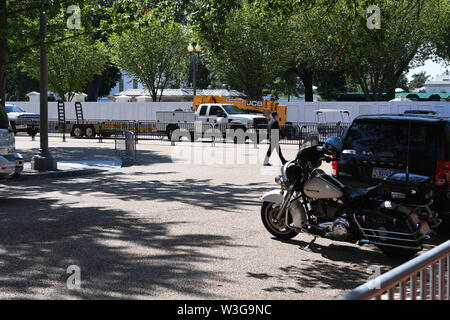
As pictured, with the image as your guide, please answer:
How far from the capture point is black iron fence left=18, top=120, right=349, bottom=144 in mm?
32625

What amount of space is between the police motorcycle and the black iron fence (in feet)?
73.7

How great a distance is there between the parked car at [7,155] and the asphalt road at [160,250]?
2.06ft

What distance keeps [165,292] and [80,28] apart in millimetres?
15323

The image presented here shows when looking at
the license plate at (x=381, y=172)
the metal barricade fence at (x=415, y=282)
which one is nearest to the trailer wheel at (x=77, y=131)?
the license plate at (x=381, y=172)

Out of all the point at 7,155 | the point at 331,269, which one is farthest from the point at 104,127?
the point at 331,269

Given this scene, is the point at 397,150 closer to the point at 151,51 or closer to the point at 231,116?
the point at 231,116

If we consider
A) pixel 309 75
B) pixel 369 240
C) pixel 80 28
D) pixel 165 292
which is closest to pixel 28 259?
pixel 165 292

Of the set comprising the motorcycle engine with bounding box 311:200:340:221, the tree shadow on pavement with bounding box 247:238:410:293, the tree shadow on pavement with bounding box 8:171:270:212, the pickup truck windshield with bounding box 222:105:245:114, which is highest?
the pickup truck windshield with bounding box 222:105:245:114

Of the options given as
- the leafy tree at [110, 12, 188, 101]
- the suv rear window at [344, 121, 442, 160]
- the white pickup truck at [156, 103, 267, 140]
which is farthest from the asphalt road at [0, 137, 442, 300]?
the leafy tree at [110, 12, 188, 101]

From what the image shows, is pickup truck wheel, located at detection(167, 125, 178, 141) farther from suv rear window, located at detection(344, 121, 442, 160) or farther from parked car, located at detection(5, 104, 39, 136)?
suv rear window, located at detection(344, 121, 442, 160)

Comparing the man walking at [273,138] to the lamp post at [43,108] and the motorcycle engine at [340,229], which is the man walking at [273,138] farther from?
the motorcycle engine at [340,229]

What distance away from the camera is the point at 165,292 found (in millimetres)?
5820

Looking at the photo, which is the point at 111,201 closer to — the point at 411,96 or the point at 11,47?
the point at 11,47

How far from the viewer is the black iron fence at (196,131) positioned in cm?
3262
